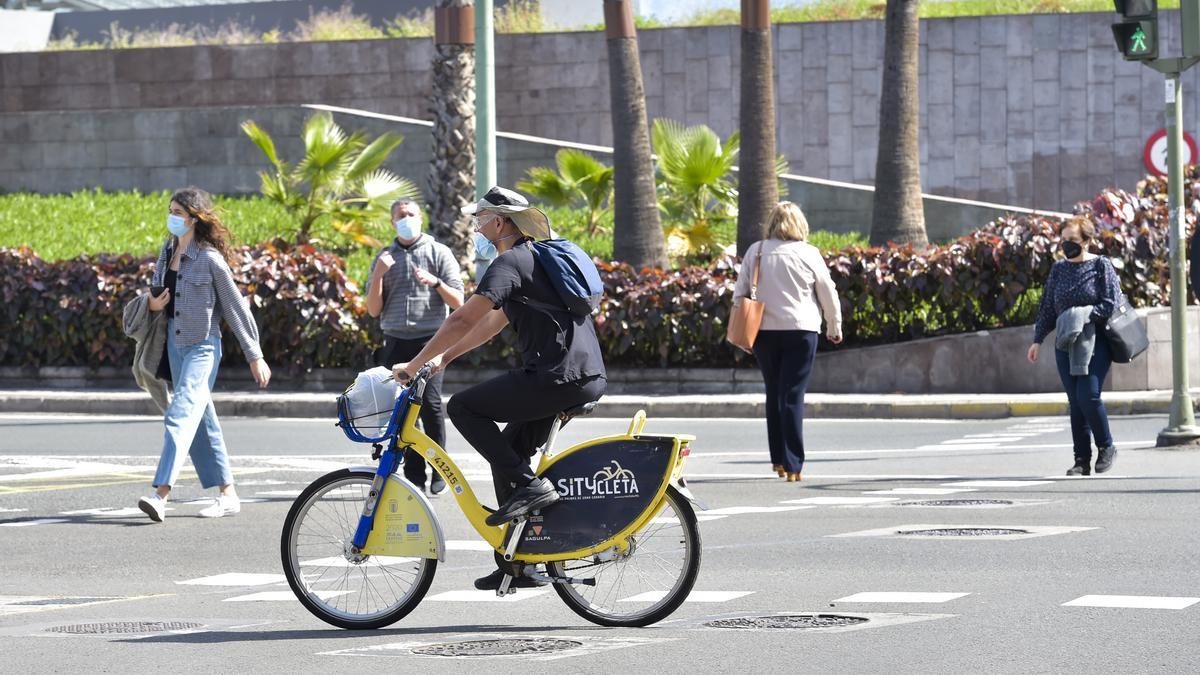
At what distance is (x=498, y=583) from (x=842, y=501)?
4.58 meters

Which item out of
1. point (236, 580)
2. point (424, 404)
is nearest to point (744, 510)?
point (424, 404)

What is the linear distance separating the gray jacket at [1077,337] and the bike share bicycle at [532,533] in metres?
5.85

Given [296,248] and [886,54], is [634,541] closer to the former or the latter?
[296,248]

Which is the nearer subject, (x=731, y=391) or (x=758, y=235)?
(x=731, y=391)

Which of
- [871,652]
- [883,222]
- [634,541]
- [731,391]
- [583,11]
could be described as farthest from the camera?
[583,11]

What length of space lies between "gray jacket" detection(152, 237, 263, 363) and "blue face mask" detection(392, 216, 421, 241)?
1708 mm

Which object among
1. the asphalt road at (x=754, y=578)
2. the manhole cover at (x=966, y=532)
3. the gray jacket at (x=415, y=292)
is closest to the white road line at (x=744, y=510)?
the asphalt road at (x=754, y=578)

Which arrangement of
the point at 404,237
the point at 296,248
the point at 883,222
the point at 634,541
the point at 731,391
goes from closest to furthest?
the point at 634,541
the point at 404,237
the point at 731,391
the point at 296,248
the point at 883,222

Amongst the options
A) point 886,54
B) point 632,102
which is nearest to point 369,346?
point 632,102

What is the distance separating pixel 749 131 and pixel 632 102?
1816 millimetres

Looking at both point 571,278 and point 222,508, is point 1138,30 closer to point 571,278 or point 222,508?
point 222,508

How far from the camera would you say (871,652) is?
698 cm

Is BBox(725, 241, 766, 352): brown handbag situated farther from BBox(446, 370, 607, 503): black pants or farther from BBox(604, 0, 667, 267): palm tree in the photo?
BBox(604, 0, 667, 267): palm tree

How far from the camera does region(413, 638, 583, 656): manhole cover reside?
23.4 ft
